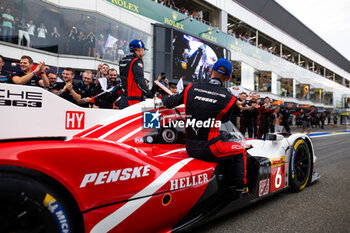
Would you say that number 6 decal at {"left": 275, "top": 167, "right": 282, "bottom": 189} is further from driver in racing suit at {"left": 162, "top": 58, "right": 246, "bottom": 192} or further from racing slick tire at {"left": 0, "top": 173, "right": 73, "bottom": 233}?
racing slick tire at {"left": 0, "top": 173, "right": 73, "bottom": 233}

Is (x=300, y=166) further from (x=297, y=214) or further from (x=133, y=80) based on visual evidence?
(x=133, y=80)

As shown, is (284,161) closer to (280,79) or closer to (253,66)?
(253,66)

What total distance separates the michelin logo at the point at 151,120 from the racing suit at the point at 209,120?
134 millimetres

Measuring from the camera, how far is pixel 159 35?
12.9 metres

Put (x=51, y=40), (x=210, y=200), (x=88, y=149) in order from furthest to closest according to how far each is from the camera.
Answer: (x=51, y=40) < (x=210, y=200) < (x=88, y=149)

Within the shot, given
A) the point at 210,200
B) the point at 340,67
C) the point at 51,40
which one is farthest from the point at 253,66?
the point at 340,67

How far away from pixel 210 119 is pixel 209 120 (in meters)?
0.01

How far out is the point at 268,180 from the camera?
8.22ft

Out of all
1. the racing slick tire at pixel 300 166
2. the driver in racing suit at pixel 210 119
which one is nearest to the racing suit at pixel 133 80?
the driver in racing suit at pixel 210 119

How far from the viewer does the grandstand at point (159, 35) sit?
9898 mm

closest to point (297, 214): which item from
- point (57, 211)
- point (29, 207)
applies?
point (57, 211)

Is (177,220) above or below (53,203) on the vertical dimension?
below

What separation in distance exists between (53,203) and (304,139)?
3048 millimetres

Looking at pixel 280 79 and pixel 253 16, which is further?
pixel 280 79
